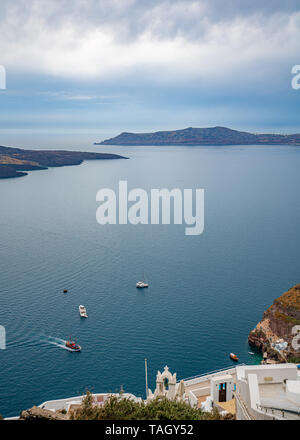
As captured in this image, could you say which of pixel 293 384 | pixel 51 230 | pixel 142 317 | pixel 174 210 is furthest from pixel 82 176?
pixel 293 384

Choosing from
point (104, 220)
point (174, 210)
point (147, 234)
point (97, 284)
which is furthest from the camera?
point (174, 210)

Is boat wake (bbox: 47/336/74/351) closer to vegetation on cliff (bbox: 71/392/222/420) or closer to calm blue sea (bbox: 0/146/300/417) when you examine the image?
calm blue sea (bbox: 0/146/300/417)

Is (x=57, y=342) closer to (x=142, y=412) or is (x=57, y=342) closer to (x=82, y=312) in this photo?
(x=82, y=312)

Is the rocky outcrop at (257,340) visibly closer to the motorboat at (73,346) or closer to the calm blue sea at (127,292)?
the calm blue sea at (127,292)

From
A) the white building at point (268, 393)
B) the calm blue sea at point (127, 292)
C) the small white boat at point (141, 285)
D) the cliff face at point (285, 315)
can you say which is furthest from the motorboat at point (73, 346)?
the white building at point (268, 393)

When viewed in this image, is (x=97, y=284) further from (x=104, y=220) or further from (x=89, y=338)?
(x=104, y=220)

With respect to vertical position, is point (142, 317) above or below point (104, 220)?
below
